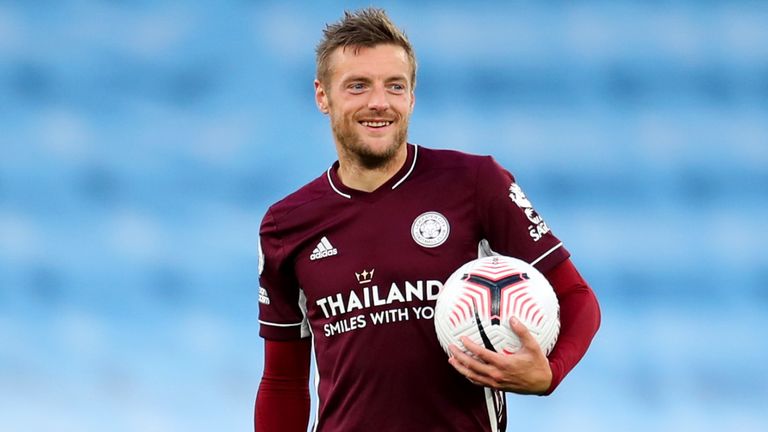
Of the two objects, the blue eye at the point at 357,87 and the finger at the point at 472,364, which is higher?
the blue eye at the point at 357,87

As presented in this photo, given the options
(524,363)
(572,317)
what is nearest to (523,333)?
(524,363)

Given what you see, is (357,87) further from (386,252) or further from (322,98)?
(386,252)

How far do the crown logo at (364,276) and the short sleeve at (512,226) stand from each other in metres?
0.36

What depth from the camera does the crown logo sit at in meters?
3.63

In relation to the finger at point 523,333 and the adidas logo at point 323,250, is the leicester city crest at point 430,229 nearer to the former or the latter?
the adidas logo at point 323,250

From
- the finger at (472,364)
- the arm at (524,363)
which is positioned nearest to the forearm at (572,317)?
the arm at (524,363)

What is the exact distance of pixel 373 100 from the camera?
11.8 ft

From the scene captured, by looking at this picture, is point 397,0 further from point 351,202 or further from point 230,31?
point 351,202

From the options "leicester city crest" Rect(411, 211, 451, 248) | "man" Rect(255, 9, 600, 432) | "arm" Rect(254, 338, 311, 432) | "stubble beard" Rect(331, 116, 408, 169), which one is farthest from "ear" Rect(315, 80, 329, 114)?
"arm" Rect(254, 338, 311, 432)

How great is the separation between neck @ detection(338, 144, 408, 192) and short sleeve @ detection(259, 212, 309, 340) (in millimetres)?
304

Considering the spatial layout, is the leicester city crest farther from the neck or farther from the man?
the neck

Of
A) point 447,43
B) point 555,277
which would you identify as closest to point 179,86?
point 447,43

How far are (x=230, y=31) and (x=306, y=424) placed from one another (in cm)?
434

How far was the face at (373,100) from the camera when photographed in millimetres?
3627
